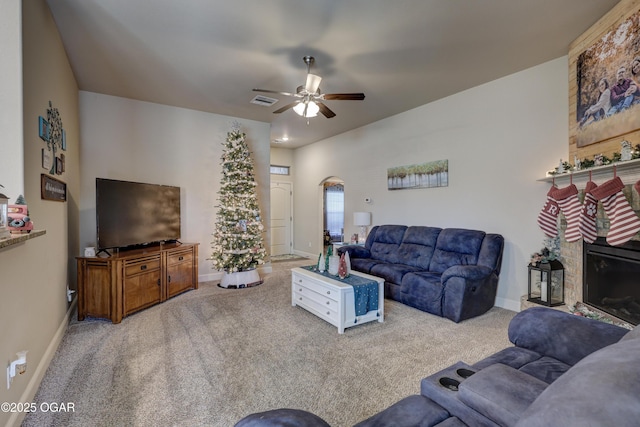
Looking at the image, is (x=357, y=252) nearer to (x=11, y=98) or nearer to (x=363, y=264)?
(x=363, y=264)

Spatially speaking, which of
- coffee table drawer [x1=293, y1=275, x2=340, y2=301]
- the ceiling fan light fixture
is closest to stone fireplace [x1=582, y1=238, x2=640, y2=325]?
coffee table drawer [x1=293, y1=275, x2=340, y2=301]

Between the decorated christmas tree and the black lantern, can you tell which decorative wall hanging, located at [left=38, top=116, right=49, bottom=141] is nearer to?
the decorated christmas tree

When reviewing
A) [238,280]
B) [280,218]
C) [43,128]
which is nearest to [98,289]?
[43,128]

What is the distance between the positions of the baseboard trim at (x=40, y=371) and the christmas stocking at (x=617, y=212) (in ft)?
14.3

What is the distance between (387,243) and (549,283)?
227 centimetres

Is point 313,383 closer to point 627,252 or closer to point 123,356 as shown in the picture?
point 123,356

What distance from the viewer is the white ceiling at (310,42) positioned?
8.52ft

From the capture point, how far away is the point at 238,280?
196 inches

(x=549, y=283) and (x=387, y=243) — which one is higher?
(x=387, y=243)

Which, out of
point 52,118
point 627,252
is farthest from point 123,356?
point 627,252

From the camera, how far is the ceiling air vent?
4.59 meters

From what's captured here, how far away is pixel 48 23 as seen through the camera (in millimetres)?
2646

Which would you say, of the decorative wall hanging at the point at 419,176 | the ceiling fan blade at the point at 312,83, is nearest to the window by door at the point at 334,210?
the decorative wall hanging at the point at 419,176

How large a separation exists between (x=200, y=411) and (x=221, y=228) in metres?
3.28
